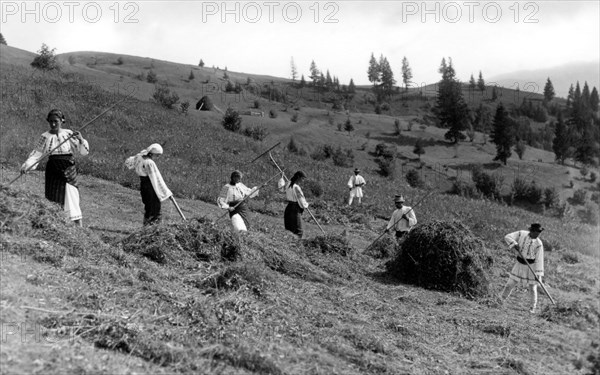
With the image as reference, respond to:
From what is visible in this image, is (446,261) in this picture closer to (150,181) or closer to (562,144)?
(150,181)

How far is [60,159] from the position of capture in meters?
7.80

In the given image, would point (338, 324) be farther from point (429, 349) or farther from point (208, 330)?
point (208, 330)

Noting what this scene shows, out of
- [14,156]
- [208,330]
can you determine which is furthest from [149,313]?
[14,156]

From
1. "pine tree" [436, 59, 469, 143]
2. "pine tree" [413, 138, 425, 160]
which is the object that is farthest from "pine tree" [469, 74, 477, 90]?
"pine tree" [413, 138, 425, 160]


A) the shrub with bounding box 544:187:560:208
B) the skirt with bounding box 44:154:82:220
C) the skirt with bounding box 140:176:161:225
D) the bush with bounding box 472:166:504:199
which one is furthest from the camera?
the bush with bounding box 472:166:504:199

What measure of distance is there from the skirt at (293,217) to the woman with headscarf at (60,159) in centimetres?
457

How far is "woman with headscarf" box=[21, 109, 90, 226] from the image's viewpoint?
773 cm

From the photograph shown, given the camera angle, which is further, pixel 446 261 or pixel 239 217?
pixel 239 217

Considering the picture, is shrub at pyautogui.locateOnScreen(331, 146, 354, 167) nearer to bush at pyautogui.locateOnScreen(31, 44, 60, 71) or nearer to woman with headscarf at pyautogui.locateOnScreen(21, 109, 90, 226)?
bush at pyautogui.locateOnScreen(31, 44, 60, 71)

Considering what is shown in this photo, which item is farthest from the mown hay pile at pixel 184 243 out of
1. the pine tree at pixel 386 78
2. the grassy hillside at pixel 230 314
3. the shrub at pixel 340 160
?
the pine tree at pixel 386 78

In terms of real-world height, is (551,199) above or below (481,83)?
below

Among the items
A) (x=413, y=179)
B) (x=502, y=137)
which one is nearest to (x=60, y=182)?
(x=413, y=179)

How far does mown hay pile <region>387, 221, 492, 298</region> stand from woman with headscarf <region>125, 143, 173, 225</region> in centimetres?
434

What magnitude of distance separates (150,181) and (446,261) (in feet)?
16.8
